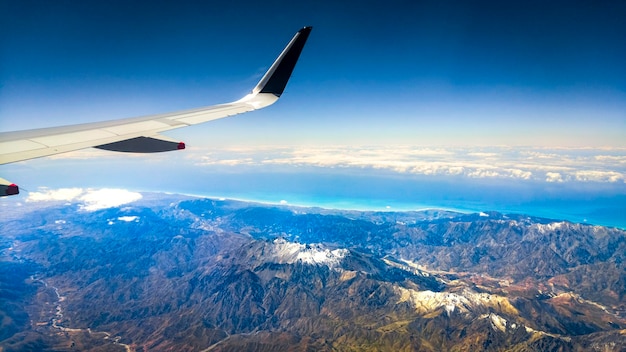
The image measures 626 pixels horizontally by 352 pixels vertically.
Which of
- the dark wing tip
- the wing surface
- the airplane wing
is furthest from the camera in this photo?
the dark wing tip

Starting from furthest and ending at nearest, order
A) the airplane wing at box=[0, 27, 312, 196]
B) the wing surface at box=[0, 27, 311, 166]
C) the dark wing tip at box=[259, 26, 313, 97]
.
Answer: the dark wing tip at box=[259, 26, 313, 97], the wing surface at box=[0, 27, 311, 166], the airplane wing at box=[0, 27, 312, 196]

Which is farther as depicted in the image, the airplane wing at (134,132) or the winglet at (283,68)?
the winglet at (283,68)

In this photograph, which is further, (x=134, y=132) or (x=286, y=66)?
(x=286, y=66)

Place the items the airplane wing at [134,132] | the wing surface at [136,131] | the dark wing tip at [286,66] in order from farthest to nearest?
→ the dark wing tip at [286,66], the wing surface at [136,131], the airplane wing at [134,132]

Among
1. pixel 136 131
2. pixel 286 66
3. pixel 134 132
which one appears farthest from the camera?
pixel 286 66

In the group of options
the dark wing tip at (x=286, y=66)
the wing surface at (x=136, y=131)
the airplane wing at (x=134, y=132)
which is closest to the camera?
the airplane wing at (x=134, y=132)

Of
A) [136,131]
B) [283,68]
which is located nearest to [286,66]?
[283,68]

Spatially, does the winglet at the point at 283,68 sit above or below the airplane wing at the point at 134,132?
above

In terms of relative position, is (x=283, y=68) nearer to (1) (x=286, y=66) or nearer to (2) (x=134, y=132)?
(1) (x=286, y=66)
